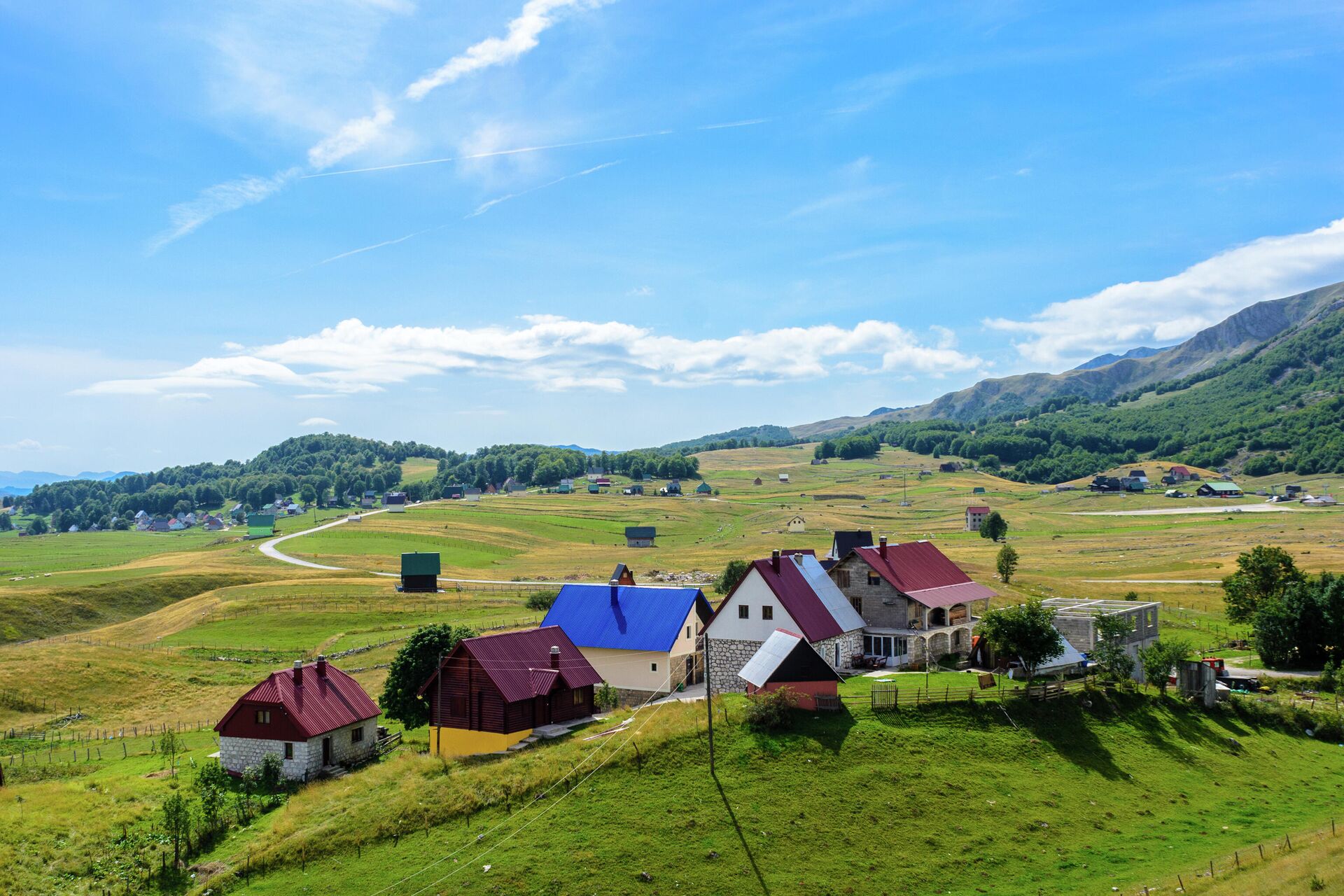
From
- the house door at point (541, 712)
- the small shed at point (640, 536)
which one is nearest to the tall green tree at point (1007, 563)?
the house door at point (541, 712)

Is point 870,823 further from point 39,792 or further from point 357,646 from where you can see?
point 357,646

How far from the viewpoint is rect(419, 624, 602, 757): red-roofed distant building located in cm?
3988

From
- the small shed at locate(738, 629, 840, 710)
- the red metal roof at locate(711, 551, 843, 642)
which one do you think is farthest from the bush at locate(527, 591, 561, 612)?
the small shed at locate(738, 629, 840, 710)

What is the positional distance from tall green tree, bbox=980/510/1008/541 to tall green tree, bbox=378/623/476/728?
117085 mm

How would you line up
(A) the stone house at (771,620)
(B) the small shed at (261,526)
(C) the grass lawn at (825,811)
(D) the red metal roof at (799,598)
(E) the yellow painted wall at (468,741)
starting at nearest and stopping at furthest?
(C) the grass lawn at (825,811), (E) the yellow painted wall at (468,741), (D) the red metal roof at (799,598), (A) the stone house at (771,620), (B) the small shed at (261,526)

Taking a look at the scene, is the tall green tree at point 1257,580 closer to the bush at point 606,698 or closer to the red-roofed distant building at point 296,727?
the bush at point 606,698

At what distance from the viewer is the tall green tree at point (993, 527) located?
144000 mm

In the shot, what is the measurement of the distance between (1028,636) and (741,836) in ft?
64.3

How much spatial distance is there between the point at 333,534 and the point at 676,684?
134669 mm

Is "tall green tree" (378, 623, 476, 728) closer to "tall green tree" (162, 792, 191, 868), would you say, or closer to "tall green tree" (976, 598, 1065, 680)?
"tall green tree" (162, 792, 191, 868)

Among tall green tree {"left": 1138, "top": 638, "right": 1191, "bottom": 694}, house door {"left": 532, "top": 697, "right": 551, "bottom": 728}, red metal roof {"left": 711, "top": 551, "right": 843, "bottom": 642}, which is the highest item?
red metal roof {"left": 711, "top": 551, "right": 843, "bottom": 642}

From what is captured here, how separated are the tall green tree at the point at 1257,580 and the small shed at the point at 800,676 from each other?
46985 mm

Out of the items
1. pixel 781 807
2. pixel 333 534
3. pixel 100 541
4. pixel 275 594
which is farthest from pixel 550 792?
pixel 100 541

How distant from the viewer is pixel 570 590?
5491cm
